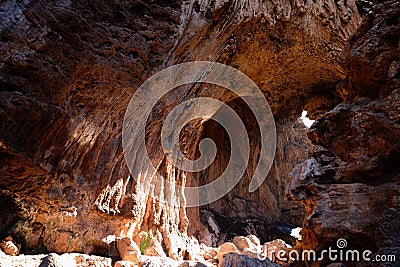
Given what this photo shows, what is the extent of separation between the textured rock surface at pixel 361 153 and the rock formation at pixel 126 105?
0.02 m

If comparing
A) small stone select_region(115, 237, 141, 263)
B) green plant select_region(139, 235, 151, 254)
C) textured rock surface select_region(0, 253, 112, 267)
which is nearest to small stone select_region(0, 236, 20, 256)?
textured rock surface select_region(0, 253, 112, 267)

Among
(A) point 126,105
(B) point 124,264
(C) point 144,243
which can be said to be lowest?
(B) point 124,264

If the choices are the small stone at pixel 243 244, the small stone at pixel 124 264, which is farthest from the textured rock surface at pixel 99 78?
the small stone at pixel 243 244

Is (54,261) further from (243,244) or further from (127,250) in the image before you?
(243,244)

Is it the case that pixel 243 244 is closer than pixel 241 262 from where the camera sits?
No

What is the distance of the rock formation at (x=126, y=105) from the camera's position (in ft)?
12.2

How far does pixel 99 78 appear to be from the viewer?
437cm

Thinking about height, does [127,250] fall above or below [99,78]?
below

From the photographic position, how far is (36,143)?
3779 mm

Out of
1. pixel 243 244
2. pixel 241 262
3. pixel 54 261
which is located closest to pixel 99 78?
pixel 54 261

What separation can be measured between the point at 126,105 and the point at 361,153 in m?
3.72

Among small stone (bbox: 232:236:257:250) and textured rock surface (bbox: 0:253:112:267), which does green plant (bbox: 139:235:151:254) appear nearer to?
textured rock surface (bbox: 0:253:112:267)

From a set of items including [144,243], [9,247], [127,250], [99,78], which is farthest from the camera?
[144,243]

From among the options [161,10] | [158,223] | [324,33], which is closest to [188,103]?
[161,10]
